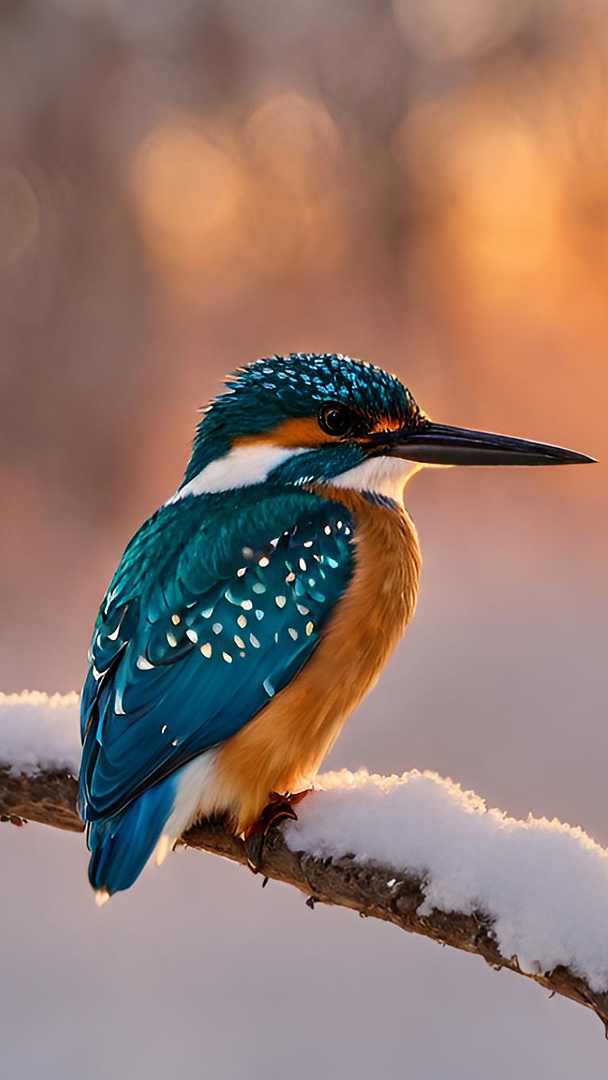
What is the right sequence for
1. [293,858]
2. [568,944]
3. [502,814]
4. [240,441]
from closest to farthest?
1. [568,944]
2. [502,814]
3. [293,858]
4. [240,441]

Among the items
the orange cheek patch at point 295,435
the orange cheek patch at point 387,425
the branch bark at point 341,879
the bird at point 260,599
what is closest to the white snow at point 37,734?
the branch bark at point 341,879

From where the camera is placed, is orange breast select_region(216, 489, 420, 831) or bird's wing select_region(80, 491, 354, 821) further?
orange breast select_region(216, 489, 420, 831)

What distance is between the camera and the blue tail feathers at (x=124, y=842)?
1863mm

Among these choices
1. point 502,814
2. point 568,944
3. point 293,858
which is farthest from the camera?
point 293,858

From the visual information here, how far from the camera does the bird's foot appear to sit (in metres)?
2.05

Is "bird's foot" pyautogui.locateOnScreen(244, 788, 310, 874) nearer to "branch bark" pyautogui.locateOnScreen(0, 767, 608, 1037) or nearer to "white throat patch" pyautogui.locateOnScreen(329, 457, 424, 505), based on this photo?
"branch bark" pyautogui.locateOnScreen(0, 767, 608, 1037)

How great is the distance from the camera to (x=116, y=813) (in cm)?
190

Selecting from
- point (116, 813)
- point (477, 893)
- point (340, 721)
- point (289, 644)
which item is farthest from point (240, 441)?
point (477, 893)

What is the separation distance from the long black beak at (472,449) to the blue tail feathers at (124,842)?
684 millimetres

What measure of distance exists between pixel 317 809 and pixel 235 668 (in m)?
0.26

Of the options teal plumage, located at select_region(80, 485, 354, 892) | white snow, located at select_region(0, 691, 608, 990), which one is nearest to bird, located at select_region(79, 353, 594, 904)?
teal plumage, located at select_region(80, 485, 354, 892)

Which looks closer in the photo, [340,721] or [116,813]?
[116,813]

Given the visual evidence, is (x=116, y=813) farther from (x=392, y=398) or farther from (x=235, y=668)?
(x=392, y=398)

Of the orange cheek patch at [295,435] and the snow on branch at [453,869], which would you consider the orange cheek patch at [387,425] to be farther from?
the snow on branch at [453,869]
